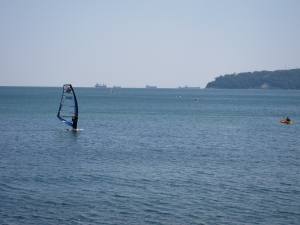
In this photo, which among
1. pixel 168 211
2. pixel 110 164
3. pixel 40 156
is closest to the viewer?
pixel 168 211

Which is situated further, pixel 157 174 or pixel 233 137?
pixel 233 137

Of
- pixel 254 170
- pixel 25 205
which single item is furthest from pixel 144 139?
pixel 25 205

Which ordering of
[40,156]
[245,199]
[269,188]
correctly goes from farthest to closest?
[40,156] → [269,188] → [245,199]

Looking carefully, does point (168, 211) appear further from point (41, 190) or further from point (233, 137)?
point (233, 137)

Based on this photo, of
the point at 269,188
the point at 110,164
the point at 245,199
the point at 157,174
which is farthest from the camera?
the point at 110,164

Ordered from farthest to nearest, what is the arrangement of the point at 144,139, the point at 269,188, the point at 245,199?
the point at 144,139, the point at 269,188, the point at 245,199

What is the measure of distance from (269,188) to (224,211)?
8.64 metres

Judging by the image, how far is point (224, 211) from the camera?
38719 millimetres

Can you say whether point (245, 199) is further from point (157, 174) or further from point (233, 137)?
point (233, 137)

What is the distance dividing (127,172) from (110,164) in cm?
530

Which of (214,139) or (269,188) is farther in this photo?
(214,139)

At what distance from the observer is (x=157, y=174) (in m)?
51.8

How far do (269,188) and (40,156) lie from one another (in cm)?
2838

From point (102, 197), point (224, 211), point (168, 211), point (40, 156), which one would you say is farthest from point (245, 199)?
point (40, 156)
